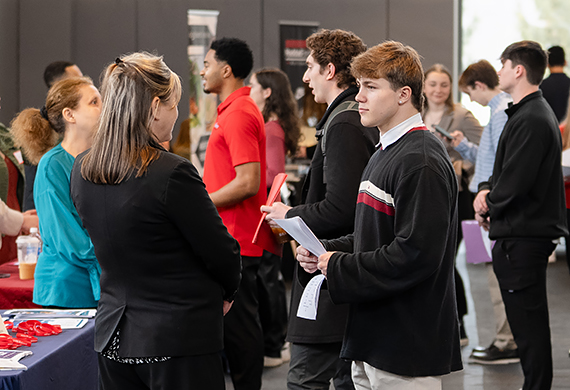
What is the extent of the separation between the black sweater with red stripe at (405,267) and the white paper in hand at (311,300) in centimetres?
16

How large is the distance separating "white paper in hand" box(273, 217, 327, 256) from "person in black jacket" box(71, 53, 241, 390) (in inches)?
8.6

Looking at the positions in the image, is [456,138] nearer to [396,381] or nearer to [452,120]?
[452,120]

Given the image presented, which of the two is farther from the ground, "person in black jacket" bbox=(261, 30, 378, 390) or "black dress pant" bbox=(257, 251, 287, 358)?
"person in black jacket" bbox=(261, 30, 378, 390)

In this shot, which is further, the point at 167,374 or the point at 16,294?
the point at 16,294

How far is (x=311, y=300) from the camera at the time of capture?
1.94 m

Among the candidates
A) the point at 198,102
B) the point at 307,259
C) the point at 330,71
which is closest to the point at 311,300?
the point at 307,259

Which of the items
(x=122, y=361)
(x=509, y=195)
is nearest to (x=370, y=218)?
(x=122, y=361)

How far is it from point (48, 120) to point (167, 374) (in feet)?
5.14

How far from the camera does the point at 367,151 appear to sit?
88.0 inches

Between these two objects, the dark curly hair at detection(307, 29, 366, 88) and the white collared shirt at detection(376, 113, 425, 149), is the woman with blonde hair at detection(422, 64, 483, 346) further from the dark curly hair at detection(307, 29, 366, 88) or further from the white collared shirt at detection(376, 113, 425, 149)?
the white collared shirt at detection(376, 113, 425, 149)

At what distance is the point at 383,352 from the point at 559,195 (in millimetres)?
1712

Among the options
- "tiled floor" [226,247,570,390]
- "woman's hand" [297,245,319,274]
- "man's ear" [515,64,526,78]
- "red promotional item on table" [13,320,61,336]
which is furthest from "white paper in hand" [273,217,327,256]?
"tiled floor" [226,247,570,390]

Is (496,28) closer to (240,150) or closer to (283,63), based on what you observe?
(283,63)

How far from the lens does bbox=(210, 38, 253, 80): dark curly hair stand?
10.0ft
